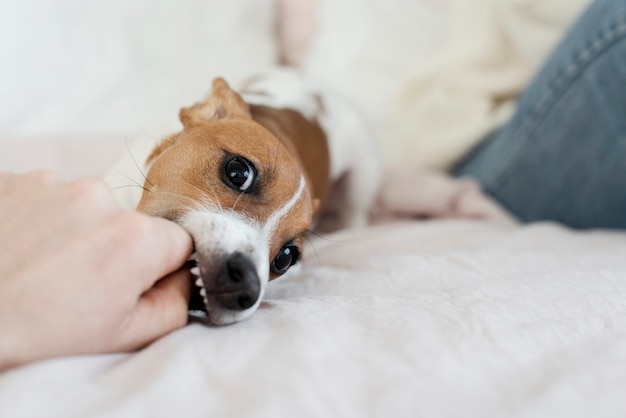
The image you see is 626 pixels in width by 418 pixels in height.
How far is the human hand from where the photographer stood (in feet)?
2.59

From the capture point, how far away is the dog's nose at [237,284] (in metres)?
1.02

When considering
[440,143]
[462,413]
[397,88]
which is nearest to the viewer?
[462,413]

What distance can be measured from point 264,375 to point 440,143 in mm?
1779

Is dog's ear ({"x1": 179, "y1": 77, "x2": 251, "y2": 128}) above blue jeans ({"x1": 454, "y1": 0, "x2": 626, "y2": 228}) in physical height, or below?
above

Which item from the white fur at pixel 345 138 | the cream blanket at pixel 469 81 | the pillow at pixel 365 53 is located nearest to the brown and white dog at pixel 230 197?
the white fur at pixel 345 138

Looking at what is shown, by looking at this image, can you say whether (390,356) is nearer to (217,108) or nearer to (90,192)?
(90,192)

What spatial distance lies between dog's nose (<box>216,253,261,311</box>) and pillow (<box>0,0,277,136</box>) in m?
0.76

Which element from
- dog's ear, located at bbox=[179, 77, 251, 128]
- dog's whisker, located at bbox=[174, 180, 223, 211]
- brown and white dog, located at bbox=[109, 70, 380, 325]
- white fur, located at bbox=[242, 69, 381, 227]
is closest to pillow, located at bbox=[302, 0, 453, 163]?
white fur, located at bbox=[242, 69, 381, 227]

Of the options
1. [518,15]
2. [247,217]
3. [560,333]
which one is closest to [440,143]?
[518,15]

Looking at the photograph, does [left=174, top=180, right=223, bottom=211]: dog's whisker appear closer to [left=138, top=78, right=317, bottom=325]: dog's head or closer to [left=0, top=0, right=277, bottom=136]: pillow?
[left=138, top=78, right=317, bottom=325]: dog's head

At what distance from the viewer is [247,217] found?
4.04 ft

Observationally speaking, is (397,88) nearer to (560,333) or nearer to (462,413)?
(560,333)

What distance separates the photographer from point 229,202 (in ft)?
4.07

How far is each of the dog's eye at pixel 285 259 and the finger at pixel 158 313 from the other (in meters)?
0.36
